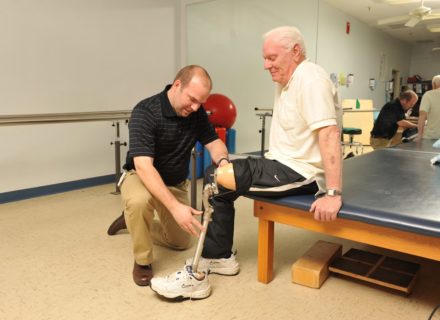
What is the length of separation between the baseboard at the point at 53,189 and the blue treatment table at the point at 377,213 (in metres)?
2.45

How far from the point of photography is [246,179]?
1.68 metres

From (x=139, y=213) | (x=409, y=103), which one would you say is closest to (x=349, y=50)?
(x=409, y=103)

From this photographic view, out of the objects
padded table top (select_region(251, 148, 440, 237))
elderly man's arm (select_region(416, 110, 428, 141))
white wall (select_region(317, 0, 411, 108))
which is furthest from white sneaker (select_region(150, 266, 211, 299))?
elderly man's arm (select_region(416, 110, 428, 141))

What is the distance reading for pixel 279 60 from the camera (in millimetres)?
1630

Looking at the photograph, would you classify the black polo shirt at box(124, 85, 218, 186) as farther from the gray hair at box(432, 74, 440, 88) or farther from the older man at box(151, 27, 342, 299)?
the gray hair at box(432, 74, 440, 88)

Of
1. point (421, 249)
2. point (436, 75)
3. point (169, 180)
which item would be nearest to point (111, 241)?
point (169, 180)

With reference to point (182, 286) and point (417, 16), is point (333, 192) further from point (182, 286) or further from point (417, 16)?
point (417, 16)

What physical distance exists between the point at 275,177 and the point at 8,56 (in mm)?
2668

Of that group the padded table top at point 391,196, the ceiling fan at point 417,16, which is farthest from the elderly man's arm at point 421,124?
the padded table top at point 391,196

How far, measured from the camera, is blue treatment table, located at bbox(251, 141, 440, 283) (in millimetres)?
1426

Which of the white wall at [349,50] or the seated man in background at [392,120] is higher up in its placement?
the white wall at [349,50]

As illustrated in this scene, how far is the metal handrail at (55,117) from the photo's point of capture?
255 centimetres

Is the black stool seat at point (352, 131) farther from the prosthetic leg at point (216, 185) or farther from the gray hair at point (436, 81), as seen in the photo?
Result: the prosthetic leg at point (216, 185)

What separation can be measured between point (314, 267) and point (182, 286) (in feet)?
2.13
